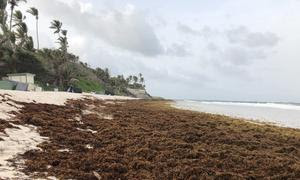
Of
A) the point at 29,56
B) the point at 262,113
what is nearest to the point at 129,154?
the point at 262,113

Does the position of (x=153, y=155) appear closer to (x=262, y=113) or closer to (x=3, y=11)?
(x=262, y=113)

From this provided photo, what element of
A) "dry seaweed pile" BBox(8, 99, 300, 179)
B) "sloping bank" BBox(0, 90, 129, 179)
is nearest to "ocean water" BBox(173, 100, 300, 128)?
"dry seaweed pile" BBox(8, 99, 300, 179)

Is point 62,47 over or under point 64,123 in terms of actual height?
over

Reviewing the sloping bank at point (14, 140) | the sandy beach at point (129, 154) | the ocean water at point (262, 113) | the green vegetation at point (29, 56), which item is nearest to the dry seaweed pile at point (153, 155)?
the sandy beach at point (129, 154)

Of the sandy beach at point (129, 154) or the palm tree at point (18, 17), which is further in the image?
the palm tree at point (18, 17)

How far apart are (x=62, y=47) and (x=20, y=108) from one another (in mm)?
75893

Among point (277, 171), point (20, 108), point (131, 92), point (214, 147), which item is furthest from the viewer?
point (131, 92)

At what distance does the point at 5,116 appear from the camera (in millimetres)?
16500

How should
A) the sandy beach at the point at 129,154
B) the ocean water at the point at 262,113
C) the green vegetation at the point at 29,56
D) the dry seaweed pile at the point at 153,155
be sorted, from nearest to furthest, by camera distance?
the sandy beach at the point at 129,154, the dry seaweed pile at the point at 153,155, the ocean water at the point at 262,113, the green vegetation at the point at 29,56

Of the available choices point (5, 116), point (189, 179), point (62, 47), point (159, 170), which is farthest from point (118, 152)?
point (62, 47)

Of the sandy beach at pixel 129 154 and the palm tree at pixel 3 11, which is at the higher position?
the palm tree at pixel 3 11

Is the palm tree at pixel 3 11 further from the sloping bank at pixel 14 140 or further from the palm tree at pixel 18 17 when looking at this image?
the sloping bank at pixel 14 140

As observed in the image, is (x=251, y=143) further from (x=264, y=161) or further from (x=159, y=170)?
(x=159, y=170)

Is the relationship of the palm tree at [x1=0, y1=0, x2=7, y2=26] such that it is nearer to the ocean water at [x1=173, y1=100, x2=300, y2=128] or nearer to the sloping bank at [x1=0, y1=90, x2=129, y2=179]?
the ocean water at [x1=173, y1=100, x2=300, y2=128]
